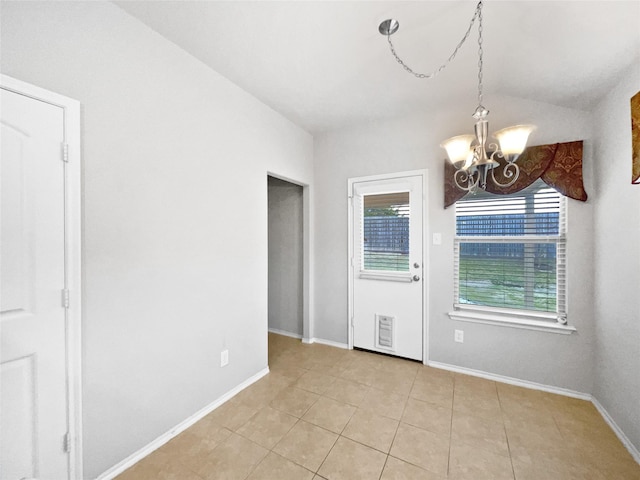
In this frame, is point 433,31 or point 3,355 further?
point 433,31

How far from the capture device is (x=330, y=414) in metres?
2.09

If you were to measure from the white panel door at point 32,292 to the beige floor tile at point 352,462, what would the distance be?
4.58ft

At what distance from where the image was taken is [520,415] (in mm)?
2082

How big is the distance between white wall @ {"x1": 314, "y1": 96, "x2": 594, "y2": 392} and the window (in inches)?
3.8

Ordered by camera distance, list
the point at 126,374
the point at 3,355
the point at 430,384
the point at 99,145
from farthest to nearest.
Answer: the point at 430,384
the point at 126,374
the point at 99,145
the point at 3,355

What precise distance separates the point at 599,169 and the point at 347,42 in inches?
86.4

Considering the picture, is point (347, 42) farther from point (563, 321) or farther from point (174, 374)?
point (563, 321)

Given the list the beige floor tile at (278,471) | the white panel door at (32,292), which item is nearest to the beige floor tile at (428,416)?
the beige floor tile at (278,471)

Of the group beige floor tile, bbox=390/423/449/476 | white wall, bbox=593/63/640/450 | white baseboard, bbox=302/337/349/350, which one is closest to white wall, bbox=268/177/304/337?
white baseboard, bbox=302/337/349/350

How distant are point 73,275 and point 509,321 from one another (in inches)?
129

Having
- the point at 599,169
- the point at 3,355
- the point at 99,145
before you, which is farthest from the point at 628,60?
the point at 3,355

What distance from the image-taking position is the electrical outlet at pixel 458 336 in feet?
8.95

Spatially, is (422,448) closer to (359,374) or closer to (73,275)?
(359,374)

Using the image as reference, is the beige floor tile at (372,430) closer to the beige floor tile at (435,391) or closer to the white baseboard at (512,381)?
the beige floor tile at (435,391)
